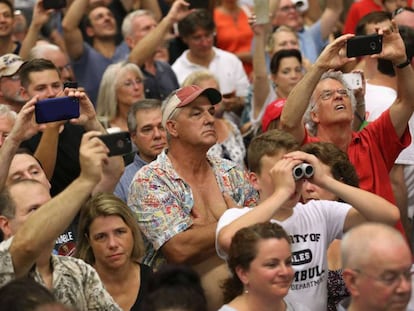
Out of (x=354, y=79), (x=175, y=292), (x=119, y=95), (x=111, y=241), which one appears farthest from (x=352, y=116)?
(x=175, y=292)

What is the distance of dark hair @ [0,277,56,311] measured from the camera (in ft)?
13.6

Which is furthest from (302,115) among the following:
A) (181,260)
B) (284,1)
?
(284,1)

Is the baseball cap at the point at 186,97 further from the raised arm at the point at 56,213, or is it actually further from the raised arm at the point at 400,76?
the raised arm at the point at 56,213

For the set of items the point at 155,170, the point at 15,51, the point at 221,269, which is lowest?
the point at 221,269

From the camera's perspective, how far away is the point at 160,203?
5.82 metres

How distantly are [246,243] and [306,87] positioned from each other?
1.47 m

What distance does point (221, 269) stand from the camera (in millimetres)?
5699

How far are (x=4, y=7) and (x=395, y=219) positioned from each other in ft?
13.6

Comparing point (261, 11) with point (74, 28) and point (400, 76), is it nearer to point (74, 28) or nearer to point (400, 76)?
point (74, 28)

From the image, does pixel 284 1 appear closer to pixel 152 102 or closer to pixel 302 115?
pixel 152 102

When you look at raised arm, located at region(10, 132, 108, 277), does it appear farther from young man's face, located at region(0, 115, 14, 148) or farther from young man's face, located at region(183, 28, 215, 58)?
young man's face, located at region(183, 28, 215, 58)

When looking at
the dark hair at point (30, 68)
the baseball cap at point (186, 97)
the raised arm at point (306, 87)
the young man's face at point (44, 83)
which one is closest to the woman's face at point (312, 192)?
the raised arm at point (306, 87)

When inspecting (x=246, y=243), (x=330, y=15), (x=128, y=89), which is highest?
(x=330, y=15)

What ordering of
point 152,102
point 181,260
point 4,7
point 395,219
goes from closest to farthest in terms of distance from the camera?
point 395,219 → point 181,260 → point 152,102 → point 4,7
